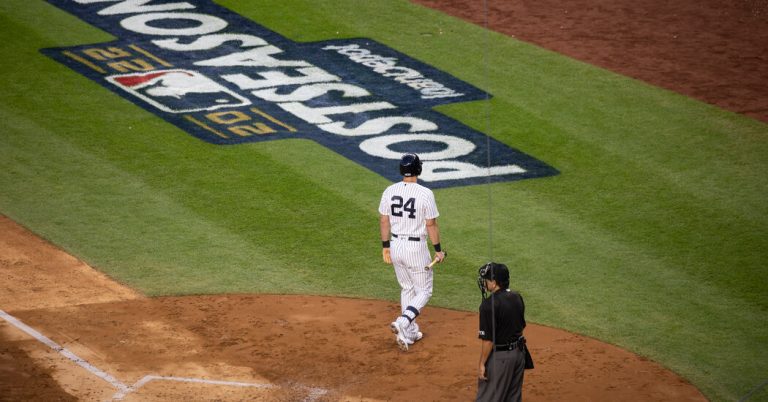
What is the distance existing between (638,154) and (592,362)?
6196mm

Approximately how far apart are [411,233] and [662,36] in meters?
11.9

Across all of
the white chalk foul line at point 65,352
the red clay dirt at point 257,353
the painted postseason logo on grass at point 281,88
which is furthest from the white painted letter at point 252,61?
the white chalk foul line at point 65,352

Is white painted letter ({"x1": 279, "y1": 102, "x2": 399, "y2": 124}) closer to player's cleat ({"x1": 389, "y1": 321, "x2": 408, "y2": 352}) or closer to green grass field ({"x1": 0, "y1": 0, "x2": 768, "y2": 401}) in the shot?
green grass field ({"x1": 0, "y1": 0, "x2": 768, "y2": 401})

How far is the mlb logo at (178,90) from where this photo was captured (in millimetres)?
18312

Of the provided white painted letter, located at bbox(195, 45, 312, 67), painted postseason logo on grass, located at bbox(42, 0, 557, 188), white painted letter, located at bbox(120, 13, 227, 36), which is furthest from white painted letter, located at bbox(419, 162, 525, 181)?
white painted letter, located at bbox(120, 13, 227, 36)

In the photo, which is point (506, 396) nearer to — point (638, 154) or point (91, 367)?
point (91, 367)

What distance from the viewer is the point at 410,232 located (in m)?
11.0

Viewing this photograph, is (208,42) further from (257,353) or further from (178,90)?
(257,353)

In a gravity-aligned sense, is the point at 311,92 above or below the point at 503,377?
below

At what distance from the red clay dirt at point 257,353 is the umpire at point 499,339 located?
0.92 m

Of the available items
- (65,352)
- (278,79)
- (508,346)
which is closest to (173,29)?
(278,79)

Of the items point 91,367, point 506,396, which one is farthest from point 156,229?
point 506,396

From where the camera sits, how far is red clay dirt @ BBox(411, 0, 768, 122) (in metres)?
19.3

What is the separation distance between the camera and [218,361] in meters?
10.8
